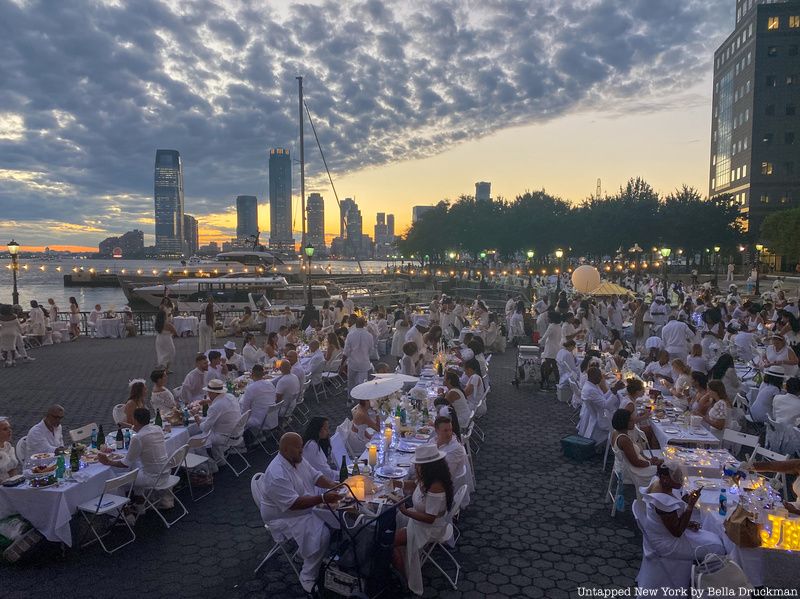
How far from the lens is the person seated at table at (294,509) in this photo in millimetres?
5703

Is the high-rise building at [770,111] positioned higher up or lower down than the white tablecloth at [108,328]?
higher up

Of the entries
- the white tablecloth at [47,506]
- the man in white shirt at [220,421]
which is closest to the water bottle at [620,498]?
the man in white shirt at [220,421]

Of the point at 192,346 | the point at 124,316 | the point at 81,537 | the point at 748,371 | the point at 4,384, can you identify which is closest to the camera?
the point at 81,537

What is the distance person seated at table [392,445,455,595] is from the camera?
5473mm

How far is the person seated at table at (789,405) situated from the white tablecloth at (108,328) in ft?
85.6

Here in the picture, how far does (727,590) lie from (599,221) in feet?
185

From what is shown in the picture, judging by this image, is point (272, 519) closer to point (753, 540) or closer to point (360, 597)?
point (360, 597)

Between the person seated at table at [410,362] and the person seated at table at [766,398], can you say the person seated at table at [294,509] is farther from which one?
the person seated at table at [766,398]

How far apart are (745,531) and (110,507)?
277 inches

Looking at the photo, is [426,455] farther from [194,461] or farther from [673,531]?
[194,461]

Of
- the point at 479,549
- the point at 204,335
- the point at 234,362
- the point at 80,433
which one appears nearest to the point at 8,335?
Result: the point at 204,335

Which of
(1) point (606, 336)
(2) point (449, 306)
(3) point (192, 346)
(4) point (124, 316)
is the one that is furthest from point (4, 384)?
(1) point (606, 336)

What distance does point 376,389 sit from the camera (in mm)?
7930

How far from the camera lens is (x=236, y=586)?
19.7 feet
